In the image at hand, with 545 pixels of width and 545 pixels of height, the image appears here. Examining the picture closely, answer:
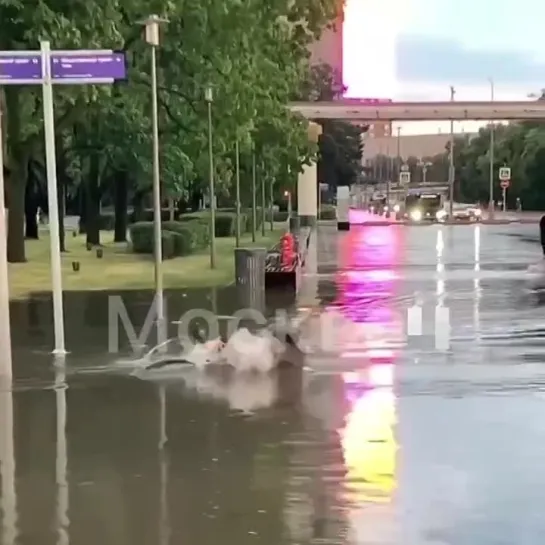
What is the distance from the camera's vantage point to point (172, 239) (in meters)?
36.5

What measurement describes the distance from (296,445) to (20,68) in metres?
6.10

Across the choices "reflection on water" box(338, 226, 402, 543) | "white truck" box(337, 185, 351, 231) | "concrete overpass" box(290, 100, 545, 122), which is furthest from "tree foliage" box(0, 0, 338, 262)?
"concrete overpass" box(290, 100, 545, 122)

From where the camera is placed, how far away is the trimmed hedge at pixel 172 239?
36.1 metres

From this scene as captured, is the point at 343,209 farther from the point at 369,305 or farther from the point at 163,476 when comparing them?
the point at 163,476

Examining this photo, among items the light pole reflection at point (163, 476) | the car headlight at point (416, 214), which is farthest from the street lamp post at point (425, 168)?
the light pole reflection at point (163, 476)

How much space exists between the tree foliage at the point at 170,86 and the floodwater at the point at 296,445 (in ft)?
19.3

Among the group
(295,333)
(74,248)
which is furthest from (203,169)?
(295,333)

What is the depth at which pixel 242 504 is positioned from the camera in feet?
24.8

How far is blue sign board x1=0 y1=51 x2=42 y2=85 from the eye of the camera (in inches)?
516

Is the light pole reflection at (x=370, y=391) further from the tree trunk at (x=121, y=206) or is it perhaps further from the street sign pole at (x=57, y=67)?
the tree trunk at (x=121, y=206)

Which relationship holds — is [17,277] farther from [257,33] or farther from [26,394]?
[26,394]

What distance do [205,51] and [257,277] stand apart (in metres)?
6.09

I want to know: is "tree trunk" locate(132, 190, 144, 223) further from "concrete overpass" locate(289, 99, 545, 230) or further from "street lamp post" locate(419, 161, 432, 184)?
"street lamp post" locate(419, 161, 432, 184)

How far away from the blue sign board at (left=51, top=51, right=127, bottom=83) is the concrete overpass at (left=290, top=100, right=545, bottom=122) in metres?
58.4
